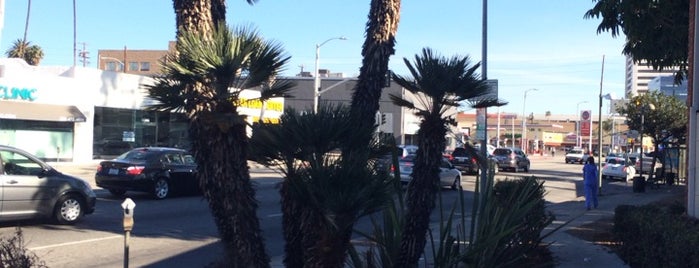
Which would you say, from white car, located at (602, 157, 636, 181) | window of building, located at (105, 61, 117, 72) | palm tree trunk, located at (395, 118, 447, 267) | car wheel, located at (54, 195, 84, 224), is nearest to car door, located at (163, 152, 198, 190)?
car wheel, located at (54, 195, 84, 224)

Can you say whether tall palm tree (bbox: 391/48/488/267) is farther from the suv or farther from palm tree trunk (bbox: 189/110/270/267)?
the suv

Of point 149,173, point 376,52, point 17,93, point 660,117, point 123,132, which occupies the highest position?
point 17,93

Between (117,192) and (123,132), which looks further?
(123,132)

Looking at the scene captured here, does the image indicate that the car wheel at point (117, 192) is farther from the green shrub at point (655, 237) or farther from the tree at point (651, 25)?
the green shrub at point (655, 237)

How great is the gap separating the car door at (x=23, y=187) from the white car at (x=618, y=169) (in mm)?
32709

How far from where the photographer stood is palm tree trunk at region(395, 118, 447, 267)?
5.64 m

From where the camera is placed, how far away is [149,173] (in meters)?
18.5

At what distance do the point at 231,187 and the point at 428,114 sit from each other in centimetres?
164

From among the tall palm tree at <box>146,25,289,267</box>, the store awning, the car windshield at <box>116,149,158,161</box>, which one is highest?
the store awning

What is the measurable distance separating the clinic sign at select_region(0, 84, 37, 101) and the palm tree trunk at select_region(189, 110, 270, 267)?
28439mm

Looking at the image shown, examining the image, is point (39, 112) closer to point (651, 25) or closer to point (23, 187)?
point (23, 187)

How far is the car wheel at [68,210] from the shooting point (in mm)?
13164

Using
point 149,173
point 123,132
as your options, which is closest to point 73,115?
point 123,132

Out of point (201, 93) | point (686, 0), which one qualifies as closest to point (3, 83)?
point (686, 0)
